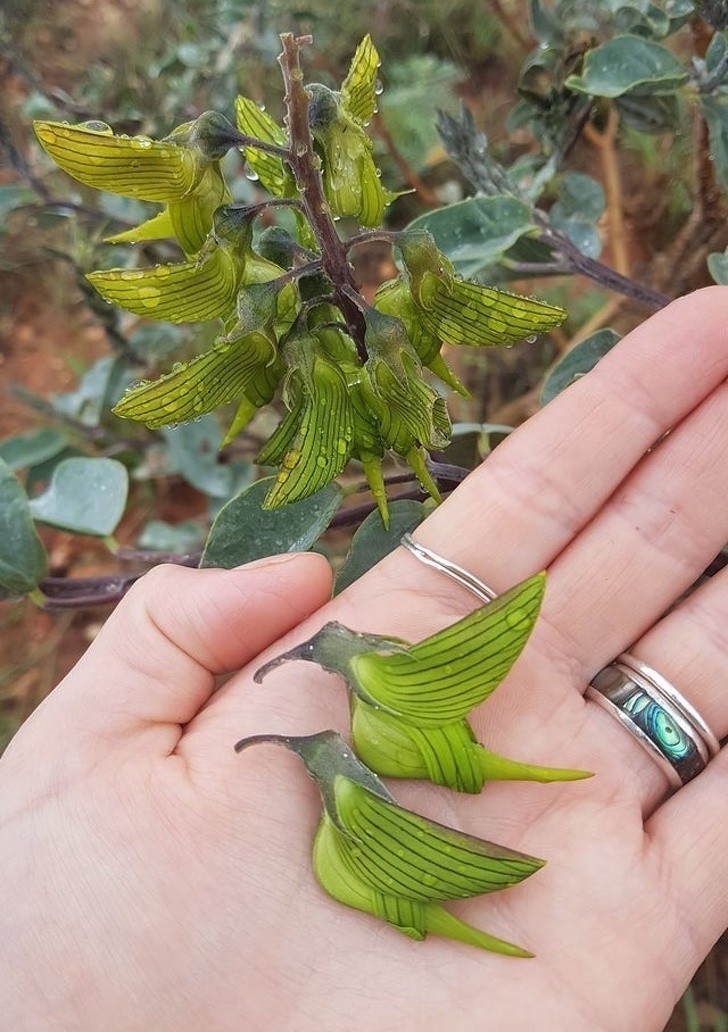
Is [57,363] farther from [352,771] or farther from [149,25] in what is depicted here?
[352,771]

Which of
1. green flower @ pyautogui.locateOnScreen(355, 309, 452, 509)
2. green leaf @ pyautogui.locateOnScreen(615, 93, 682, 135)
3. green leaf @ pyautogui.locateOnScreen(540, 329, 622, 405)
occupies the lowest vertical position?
green leaf @ pyautogui.locateOnScreen(540, 329, 622, 405)

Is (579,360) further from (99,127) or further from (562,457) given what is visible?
(99,127)

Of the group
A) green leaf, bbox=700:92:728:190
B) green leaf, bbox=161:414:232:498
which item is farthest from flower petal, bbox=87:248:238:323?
green leaf, bbox=161:414:232:498

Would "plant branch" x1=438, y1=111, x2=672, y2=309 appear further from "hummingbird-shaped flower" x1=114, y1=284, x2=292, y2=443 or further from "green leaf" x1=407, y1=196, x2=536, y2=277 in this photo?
A: "hummingbird-shaped flower" x1=114, y1=284, x2=292, y2=443

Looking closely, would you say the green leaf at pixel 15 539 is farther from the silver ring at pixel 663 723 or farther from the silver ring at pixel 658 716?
the silver ring at pixel 663 723

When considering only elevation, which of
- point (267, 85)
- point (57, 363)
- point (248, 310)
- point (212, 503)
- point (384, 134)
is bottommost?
point (57, 363)

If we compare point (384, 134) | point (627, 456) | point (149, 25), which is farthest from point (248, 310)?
point (149, 25)

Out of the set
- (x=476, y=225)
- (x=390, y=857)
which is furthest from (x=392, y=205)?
(x=390, y=857)
